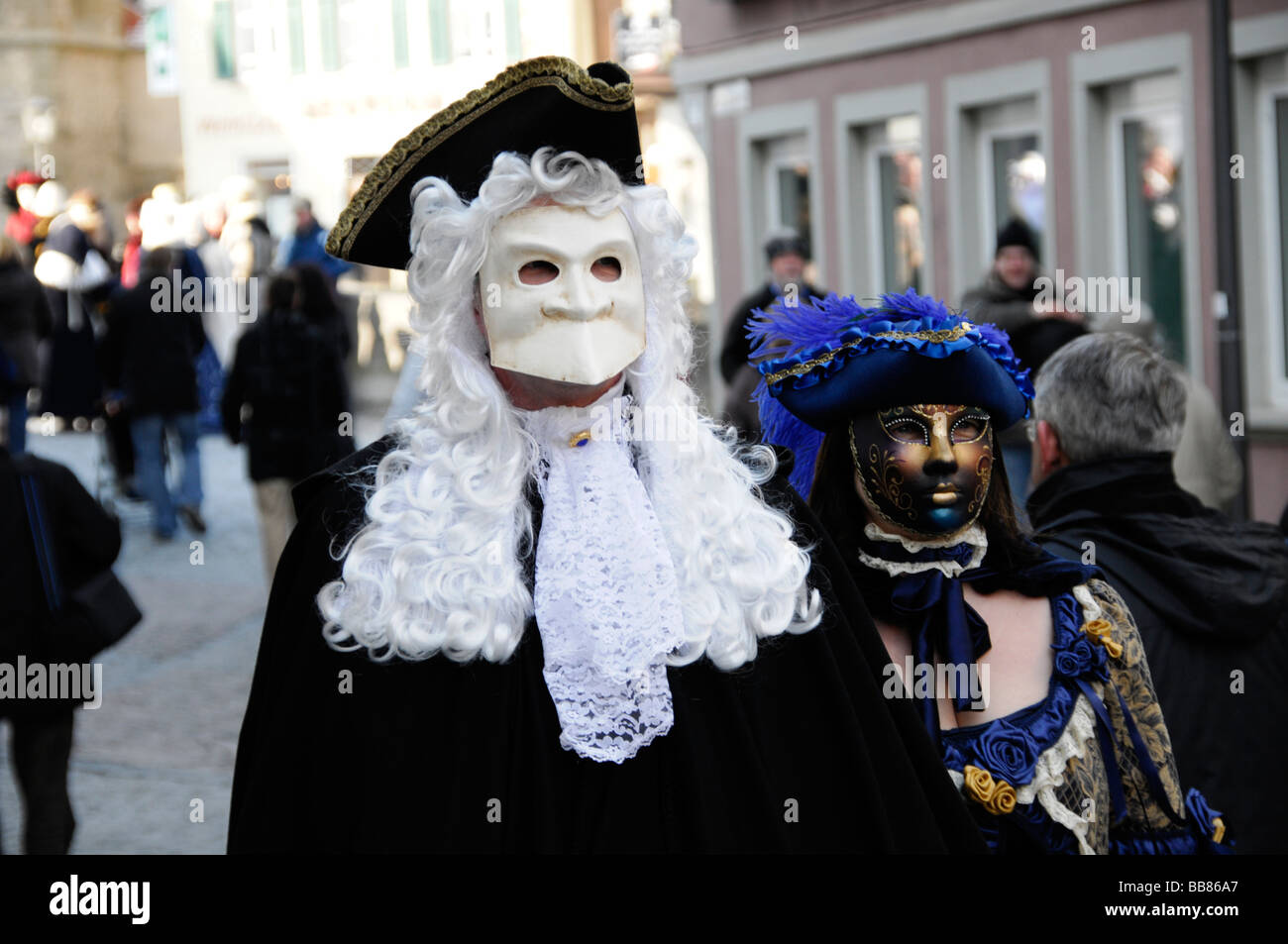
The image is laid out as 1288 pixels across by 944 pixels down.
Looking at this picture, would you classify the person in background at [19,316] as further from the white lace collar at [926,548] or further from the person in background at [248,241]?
the white lace collar at [926,548]

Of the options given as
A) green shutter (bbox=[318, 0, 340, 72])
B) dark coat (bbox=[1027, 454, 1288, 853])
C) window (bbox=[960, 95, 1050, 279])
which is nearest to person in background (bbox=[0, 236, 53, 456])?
window (bbox=[960, 95, 1050, 279])

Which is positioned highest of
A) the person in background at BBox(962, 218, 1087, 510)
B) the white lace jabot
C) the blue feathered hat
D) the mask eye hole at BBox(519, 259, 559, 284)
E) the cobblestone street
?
the person in background at BBox(962, 218, 1087, 510)

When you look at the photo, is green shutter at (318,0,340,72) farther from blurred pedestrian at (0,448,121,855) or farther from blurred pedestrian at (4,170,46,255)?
blurred pedestrian at (0,448,121,855)

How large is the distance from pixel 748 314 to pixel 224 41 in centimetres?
2395

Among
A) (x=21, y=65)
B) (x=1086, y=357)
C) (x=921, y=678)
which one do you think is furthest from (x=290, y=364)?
(x=21, y=65)

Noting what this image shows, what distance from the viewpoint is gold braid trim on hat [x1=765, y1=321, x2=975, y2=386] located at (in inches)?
137

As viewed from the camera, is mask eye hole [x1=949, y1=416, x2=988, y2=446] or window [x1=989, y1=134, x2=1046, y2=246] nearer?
mask eye hole [x1=949, y1=416, x2=988, y2=446]

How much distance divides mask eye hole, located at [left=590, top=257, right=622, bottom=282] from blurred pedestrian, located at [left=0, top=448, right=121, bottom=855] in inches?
105

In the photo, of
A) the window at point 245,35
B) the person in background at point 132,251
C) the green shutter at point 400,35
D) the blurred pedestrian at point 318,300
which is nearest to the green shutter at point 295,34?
the window at point 245,35

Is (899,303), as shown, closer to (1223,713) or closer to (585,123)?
(585,123)

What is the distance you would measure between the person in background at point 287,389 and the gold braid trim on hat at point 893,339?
581 centimetres

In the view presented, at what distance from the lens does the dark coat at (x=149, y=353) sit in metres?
11.9
